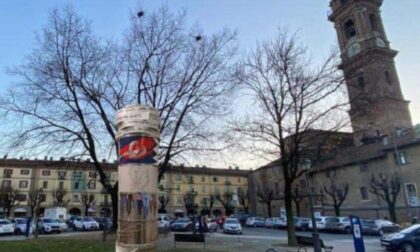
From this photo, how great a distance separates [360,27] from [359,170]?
2621 cm

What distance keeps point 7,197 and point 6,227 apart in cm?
2951

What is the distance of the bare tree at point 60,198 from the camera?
67400mm

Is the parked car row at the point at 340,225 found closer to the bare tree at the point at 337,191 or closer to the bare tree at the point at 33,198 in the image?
the bare tree at the point at 337,191

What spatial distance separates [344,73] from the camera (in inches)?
797

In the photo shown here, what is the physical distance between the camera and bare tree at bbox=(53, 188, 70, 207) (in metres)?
67.4

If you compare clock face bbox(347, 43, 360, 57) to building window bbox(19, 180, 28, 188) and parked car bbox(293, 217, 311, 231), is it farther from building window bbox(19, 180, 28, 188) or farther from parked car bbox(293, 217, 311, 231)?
building window bbox(19, 180, 28, 188)

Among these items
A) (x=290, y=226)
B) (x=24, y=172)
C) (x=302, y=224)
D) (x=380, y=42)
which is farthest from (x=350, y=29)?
(x=24, y=172)

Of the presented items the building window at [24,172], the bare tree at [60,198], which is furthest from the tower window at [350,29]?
the building window at [24,172]

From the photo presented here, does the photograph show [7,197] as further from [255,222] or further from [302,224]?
[302,224]

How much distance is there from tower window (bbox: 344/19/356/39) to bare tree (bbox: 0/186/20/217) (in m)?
66.7

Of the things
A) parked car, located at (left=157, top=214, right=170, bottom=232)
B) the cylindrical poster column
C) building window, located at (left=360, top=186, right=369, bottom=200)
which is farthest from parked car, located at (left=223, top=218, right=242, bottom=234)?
the cylindrical poster column

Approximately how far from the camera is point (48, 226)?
121ft

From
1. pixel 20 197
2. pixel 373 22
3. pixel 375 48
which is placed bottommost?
pixel 20 197

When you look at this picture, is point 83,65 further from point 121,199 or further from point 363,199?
point 363,199
